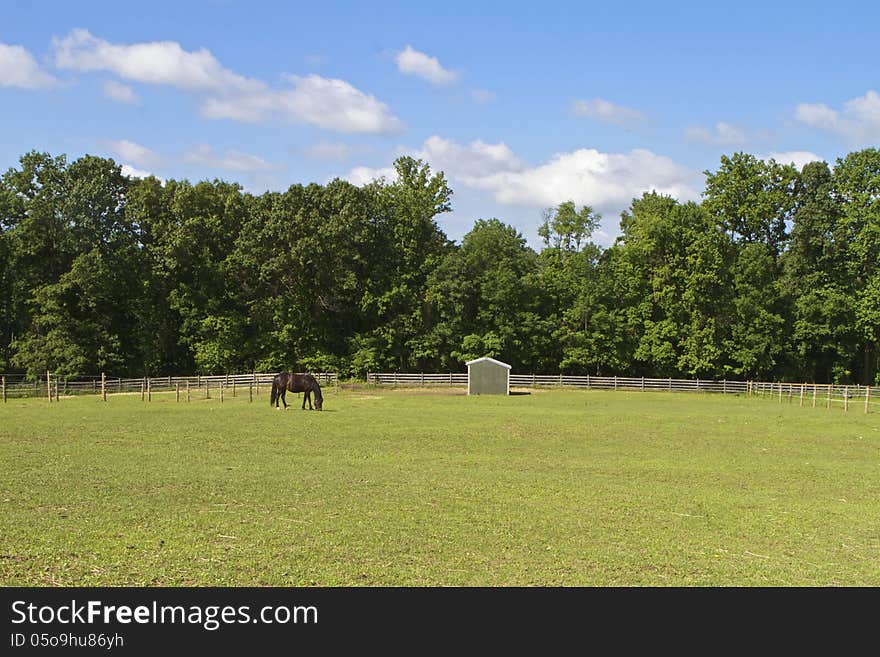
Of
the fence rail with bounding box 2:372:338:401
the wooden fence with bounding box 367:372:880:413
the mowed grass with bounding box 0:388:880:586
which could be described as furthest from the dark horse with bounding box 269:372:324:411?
the wooden fence with bounding box 367:372:880:413

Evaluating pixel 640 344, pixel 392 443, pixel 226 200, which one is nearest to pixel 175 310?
pixel 226 200

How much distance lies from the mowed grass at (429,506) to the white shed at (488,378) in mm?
25306

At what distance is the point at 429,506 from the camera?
11328 millimetres

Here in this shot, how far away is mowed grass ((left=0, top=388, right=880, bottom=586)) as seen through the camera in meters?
7.94

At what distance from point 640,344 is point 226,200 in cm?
3330

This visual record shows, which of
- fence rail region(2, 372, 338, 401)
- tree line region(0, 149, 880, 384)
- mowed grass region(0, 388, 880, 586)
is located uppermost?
tree line region(0, 149, 880, 384)

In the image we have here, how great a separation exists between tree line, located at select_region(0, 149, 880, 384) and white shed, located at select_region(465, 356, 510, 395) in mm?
8215

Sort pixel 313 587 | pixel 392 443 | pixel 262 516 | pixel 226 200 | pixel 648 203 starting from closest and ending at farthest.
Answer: pixel 313 587, pixel 262 516, pixel 392 443, pixel 226 200, pixel 648 203

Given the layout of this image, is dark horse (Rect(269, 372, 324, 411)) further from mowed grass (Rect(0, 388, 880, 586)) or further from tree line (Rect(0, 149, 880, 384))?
tree line (Rect(0, 149, 880, 384))

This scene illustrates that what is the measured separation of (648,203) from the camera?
6372 cm

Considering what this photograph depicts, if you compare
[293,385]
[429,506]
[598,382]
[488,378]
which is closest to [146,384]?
[293,385]

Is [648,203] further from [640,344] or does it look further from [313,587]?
[313,587]

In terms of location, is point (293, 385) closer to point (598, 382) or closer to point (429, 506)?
point (429, 506)

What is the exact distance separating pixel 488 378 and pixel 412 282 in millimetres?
13694
